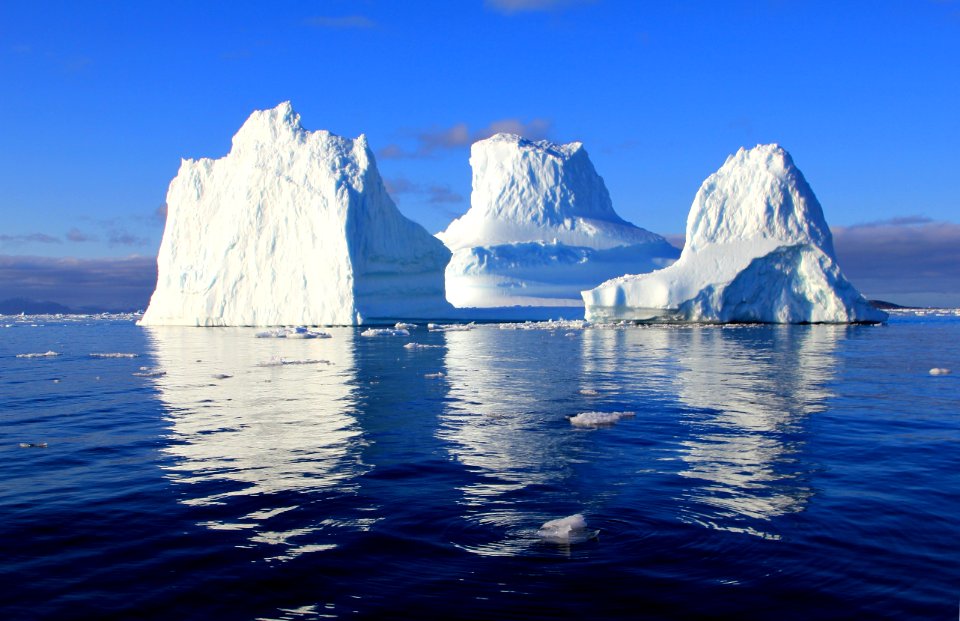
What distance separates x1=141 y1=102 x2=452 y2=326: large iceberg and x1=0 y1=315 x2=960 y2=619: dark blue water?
2729 cm

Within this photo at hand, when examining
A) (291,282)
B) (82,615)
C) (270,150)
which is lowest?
(82,615)

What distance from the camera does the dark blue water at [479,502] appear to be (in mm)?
4426

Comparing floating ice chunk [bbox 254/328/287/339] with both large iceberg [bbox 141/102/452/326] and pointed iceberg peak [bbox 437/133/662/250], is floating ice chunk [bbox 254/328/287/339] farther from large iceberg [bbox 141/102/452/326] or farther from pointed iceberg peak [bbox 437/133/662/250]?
pointed iceberg peak [bbox 437/133/662/250]

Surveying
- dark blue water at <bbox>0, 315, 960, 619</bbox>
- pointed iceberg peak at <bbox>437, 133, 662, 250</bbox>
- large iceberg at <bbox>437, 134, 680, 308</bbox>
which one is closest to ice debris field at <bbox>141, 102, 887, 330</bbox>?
large iceberg at <bbox>437, 134, 680, 308</bbox>

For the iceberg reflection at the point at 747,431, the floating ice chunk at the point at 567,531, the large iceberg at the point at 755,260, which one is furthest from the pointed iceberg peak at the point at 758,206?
the floating ice chunk at the point at 567,531

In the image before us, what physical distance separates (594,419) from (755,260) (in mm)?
29417

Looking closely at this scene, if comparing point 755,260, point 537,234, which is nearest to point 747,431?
point 755,260

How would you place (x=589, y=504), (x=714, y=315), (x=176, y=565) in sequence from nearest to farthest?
1. (x=176, y=565)
2. (x=589, y=504)
3. (x=714, y=315)

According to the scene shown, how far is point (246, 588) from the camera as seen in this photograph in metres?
4.57

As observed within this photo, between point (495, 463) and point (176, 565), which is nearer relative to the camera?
point (176, 565)

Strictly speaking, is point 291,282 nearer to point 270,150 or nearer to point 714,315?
point 270,150

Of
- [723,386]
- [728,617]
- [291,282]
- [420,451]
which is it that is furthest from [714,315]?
[728,617]

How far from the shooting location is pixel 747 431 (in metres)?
9.52

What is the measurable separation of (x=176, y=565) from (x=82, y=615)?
2.50 ft
